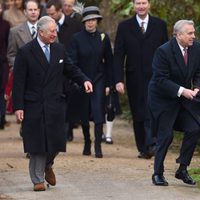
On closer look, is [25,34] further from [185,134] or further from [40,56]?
[185,134]

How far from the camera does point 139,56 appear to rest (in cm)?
1497

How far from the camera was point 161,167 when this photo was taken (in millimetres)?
12320

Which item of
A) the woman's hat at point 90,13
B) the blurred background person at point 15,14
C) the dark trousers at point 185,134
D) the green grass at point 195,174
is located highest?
the woman's hat at point 90,13

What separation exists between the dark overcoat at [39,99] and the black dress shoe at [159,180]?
104cm

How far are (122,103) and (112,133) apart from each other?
292 centimetres

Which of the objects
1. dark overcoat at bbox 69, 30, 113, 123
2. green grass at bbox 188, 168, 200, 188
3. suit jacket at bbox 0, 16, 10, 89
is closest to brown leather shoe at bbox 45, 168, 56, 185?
green grass at bbox 188, 168, 200, 188

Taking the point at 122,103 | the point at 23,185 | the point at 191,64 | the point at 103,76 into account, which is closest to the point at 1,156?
the point at 103,76

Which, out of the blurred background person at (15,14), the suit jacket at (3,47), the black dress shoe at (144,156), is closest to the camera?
the black dress shoe at (144,156)

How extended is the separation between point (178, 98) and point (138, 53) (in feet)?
9.19

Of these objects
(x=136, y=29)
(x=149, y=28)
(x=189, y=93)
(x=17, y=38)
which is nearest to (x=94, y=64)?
(x=136, y=29)

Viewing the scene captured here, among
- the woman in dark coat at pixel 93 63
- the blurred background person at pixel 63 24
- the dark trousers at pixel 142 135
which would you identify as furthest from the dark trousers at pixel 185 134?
the blurred background person at pixel 63 24

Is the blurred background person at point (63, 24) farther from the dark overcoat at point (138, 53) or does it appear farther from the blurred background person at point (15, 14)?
the blurred background person at point (15, 14)

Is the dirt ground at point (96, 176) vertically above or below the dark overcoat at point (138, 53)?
below

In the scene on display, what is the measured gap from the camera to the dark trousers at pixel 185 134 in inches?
480
